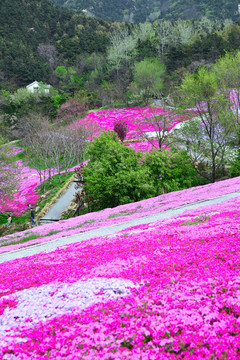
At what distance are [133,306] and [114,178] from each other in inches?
690

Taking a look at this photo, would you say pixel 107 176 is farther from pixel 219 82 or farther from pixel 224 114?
pixel 219 82

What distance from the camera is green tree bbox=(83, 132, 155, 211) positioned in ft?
70.7

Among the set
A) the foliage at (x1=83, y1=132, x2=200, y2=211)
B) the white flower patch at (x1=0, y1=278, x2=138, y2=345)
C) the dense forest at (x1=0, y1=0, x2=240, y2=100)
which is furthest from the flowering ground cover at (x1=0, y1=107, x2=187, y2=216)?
the white flower patch at (x1=0, y1=278, x2=138, y2=345)

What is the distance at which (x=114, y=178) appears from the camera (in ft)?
70.8

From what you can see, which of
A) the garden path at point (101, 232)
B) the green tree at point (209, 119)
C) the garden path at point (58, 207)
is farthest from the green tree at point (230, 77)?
the garden path at point (58, 207)

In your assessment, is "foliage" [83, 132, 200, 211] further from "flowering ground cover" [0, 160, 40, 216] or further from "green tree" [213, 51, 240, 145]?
"flowering ground cover" [0, 160, 40, 216]

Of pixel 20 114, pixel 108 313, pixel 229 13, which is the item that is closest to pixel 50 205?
pixel 108 313

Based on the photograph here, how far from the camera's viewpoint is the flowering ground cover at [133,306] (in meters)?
3.27

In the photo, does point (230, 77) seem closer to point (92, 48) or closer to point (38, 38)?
point (92, 48)

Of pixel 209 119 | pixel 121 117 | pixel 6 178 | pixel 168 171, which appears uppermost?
pixel 121 117

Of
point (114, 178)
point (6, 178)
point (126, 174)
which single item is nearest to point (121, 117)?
point (6, 178)

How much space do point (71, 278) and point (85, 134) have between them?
3785cm

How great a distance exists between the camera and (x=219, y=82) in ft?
103

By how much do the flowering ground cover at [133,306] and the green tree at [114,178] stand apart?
14.2 metres
